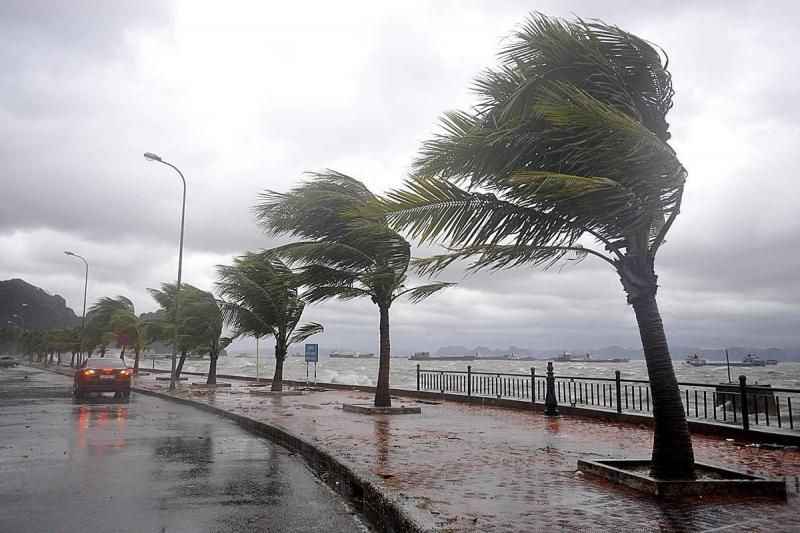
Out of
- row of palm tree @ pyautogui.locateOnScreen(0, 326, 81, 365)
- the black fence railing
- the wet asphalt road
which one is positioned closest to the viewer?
the wet asphalt road

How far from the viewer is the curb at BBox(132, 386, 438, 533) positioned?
18.2 ft

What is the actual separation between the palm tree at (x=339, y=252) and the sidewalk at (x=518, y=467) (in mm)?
3195

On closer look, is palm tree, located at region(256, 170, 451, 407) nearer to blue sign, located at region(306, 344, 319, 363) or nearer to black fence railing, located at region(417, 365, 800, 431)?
black fence railing, located at region(417, 365, 800, 431)

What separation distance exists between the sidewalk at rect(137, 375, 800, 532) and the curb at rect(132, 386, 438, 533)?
5.7 inches

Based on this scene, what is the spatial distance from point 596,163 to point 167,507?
593 cm

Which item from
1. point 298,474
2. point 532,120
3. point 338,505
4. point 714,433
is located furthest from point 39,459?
point 714,433

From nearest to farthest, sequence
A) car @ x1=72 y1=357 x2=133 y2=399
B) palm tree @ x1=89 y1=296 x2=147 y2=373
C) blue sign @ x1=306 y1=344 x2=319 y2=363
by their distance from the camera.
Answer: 1. car @ x1=72 y1=357 x2=133 y2=399
2. blue sign @ x1=306 y1=344 x2=319 y2=363
3. palm tree @ x1=89 y1=296 x2=147 y2=373

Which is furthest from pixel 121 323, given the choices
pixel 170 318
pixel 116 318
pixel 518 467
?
pixel 518 467

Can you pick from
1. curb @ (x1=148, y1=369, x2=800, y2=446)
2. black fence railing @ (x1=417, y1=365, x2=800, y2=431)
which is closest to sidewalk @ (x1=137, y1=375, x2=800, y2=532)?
curb @ (x1=148, y1=369, x2=800, y2=446)

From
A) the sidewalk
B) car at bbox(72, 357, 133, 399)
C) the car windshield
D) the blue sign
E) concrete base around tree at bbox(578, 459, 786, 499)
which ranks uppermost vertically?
the blue sign

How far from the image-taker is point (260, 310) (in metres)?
25.2

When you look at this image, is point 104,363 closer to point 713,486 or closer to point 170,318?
point 170,318

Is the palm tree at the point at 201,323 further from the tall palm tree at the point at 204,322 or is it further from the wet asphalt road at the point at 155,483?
the wet asphalt road at the point at 155,483

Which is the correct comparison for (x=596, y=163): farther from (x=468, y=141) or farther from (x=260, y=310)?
(x=260, y=310)
